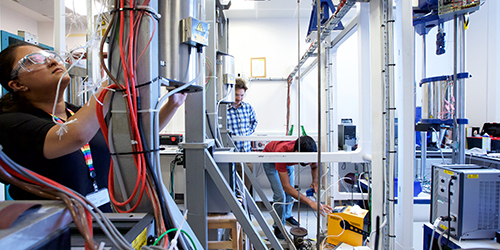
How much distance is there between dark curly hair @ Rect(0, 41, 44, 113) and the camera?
0.76m

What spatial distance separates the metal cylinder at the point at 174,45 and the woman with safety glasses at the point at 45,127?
0.17 m

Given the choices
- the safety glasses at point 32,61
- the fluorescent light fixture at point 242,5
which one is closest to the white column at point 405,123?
the safety glasses at point 32,61

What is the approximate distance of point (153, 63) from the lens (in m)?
0.65

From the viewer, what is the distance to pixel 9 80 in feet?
2.51

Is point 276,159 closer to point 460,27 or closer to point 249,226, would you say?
point 249,226

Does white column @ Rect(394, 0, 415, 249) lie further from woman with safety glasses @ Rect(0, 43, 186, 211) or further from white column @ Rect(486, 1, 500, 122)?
white column @ Rect(486, 1, 500, 122)

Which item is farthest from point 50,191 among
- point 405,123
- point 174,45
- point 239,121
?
point 239,121

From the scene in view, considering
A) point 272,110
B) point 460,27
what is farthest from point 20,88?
point 272,110

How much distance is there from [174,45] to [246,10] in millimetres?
3703

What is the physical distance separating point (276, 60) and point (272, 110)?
3.08 ft

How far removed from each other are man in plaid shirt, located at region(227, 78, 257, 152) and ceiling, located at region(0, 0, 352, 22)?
5.85 feet

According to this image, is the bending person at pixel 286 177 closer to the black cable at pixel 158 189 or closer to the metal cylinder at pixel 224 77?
the metal cylinder at pixel 224 77

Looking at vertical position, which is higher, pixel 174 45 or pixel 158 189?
pixel 174 45

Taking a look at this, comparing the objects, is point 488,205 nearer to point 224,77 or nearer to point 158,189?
point 158,189
